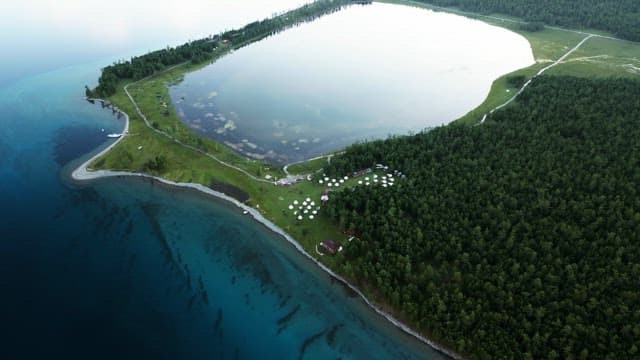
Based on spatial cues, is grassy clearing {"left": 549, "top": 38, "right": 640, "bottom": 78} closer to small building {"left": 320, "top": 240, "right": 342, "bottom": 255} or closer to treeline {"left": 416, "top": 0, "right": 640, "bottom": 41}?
treeline {"left": 416, "top": 0, "right": 640, "bottom": 41}

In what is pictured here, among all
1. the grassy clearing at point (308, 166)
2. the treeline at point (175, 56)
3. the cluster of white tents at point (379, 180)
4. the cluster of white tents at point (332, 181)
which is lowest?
the cluster of white tents at point (379, 180)

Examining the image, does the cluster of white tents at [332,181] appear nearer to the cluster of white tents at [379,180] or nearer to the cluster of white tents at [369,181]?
the cluster of white tents at [369,181]

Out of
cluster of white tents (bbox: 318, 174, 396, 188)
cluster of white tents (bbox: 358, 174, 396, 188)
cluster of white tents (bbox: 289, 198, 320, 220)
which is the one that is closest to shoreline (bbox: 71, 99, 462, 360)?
cluster of white tents (bbox: 289, 198, 320, 220)

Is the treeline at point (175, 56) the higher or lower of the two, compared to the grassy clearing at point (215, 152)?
higher

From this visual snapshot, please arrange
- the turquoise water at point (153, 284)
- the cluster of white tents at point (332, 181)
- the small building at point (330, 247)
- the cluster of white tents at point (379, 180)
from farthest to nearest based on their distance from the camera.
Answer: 1. the cluster of white tents at point (332, 181)
2. the cluster of white tents at point (379, 180)
3. the small building at point (330, 247)
4. the turquoise water at point (153, 284)

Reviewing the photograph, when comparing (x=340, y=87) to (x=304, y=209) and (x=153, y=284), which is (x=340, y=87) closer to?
(x=304, y=209)

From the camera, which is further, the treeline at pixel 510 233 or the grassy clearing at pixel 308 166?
the grassy clearing at pixel 308 166

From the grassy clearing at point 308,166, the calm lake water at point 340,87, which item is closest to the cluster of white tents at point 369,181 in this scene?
the grassy clearing at point 308,166
